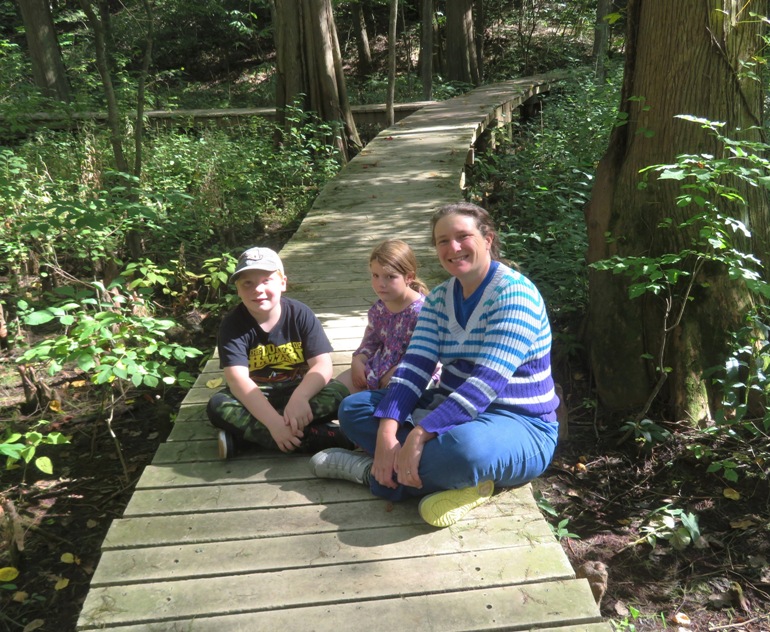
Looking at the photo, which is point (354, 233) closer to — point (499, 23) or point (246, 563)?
point (246, 563)

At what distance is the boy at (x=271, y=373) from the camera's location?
3.10 m

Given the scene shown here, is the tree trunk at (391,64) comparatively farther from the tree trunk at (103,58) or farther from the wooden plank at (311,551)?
the wooden plank at (311,551)

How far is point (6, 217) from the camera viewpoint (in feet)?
19.5

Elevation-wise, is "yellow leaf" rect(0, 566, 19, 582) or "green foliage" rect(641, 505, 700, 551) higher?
"yellow leaf" rect(0, 566, 19, 582)

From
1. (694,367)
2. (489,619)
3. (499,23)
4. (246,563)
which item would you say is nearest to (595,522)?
(694,367)

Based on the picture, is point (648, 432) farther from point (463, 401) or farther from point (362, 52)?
point (362, 52)

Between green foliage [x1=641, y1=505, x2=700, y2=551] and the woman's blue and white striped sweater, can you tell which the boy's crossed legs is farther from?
green foliage [x1=641, y1=505, x2=700, y2=551]

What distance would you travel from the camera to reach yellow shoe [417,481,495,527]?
8.38 feet

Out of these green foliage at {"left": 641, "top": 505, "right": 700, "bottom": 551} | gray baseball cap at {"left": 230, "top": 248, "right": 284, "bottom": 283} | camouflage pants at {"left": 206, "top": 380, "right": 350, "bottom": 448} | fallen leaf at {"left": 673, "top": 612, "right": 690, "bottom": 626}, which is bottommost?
fallen leaf at {"left": 673, "top": 612, "right": 690, "bottom": 626}

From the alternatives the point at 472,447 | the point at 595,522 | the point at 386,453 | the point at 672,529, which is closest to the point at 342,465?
the point at 386,453

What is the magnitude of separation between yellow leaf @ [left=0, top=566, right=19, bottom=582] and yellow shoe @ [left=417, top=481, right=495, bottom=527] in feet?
7.55

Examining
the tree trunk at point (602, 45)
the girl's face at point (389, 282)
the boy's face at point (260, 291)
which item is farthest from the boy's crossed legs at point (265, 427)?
the tree trunk at point (602, 45)

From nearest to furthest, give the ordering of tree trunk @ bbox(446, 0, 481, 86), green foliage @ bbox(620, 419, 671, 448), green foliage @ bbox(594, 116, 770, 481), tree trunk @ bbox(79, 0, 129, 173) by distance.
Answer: green foliage @ bbox(594, 116, 770, 481) → green foliage @ bbox(620, 419, 671, 448) → tree trunk @ bbox(79, 0, 129, 173) → tree trunk @ bbox(446, 0, 481, 86)

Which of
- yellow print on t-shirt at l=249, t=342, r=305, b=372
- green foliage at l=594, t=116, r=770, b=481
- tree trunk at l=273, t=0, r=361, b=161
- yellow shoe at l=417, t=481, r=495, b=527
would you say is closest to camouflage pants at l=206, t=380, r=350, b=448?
yellow print on t-shirt at l=249, t=342, r=305, b=372
